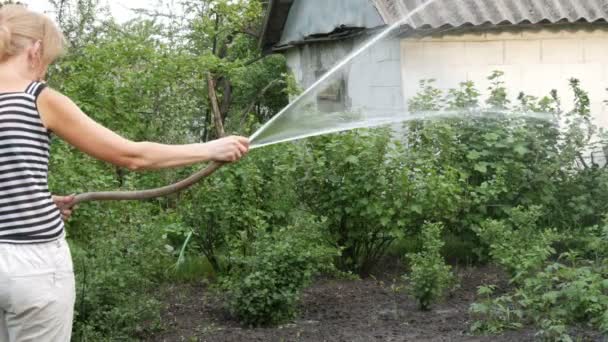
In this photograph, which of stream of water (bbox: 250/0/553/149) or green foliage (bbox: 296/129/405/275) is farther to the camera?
green foliage (bbox: 296/129/405/275)

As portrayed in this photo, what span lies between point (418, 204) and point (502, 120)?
145 centimetres

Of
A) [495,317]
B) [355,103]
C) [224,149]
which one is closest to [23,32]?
[224,149]

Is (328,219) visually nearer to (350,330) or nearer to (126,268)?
(350,330)

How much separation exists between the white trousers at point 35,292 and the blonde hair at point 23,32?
2.13 ft

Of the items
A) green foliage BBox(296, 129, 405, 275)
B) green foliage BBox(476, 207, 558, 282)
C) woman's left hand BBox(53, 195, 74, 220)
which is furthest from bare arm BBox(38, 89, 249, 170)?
green foliage BBox(296, 129, 405, 275)

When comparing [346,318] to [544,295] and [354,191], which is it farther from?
[544,295]

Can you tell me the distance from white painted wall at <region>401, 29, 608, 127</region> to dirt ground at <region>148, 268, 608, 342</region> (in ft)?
9.36

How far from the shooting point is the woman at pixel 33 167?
295 cm

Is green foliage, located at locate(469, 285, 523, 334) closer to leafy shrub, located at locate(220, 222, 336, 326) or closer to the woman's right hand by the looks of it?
leafy shrub, located at locate(220, 222, 336, 326)

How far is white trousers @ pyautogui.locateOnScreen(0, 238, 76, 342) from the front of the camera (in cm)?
294

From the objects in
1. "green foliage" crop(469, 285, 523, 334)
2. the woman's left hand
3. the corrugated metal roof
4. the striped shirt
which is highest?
the corrugated metal roof

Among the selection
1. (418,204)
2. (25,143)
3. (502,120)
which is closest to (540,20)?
(502,120)

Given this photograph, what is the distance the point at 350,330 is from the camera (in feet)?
18.5

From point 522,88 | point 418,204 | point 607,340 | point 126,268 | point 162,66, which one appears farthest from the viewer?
point 522,88
